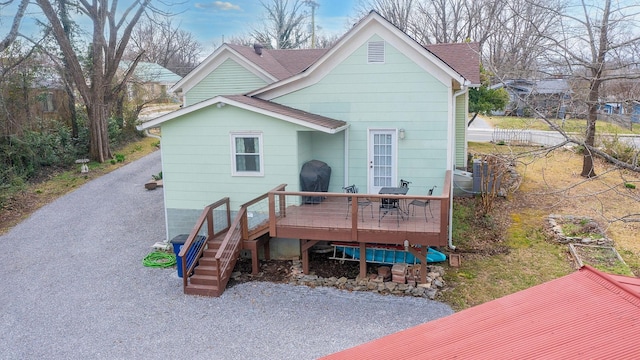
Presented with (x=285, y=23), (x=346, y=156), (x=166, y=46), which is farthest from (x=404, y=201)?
(x=166, y=46)

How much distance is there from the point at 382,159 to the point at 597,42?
5.27 metres

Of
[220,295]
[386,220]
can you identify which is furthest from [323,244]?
[220,295]

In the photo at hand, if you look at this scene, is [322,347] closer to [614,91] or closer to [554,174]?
[614,91]

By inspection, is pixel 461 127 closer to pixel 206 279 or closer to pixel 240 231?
pixel 240 231

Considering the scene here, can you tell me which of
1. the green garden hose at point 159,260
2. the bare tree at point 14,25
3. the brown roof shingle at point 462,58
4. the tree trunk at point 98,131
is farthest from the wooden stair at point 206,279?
the tree trunk at point 98,131

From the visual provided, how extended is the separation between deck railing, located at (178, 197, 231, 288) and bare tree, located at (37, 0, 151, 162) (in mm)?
13022

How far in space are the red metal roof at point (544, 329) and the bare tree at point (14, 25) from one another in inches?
742

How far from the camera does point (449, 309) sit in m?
8.44

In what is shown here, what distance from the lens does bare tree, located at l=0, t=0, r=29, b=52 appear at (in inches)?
653

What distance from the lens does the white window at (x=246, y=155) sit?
10.8 metres

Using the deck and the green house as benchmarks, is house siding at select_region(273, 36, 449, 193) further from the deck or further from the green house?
the deck

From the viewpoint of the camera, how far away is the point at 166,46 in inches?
1753

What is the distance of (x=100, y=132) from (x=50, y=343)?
51.5 feet

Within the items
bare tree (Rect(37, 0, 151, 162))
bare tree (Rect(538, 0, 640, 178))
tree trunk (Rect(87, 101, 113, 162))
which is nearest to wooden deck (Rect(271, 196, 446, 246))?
bare tree (Rect(538, 0, 640, 178))
